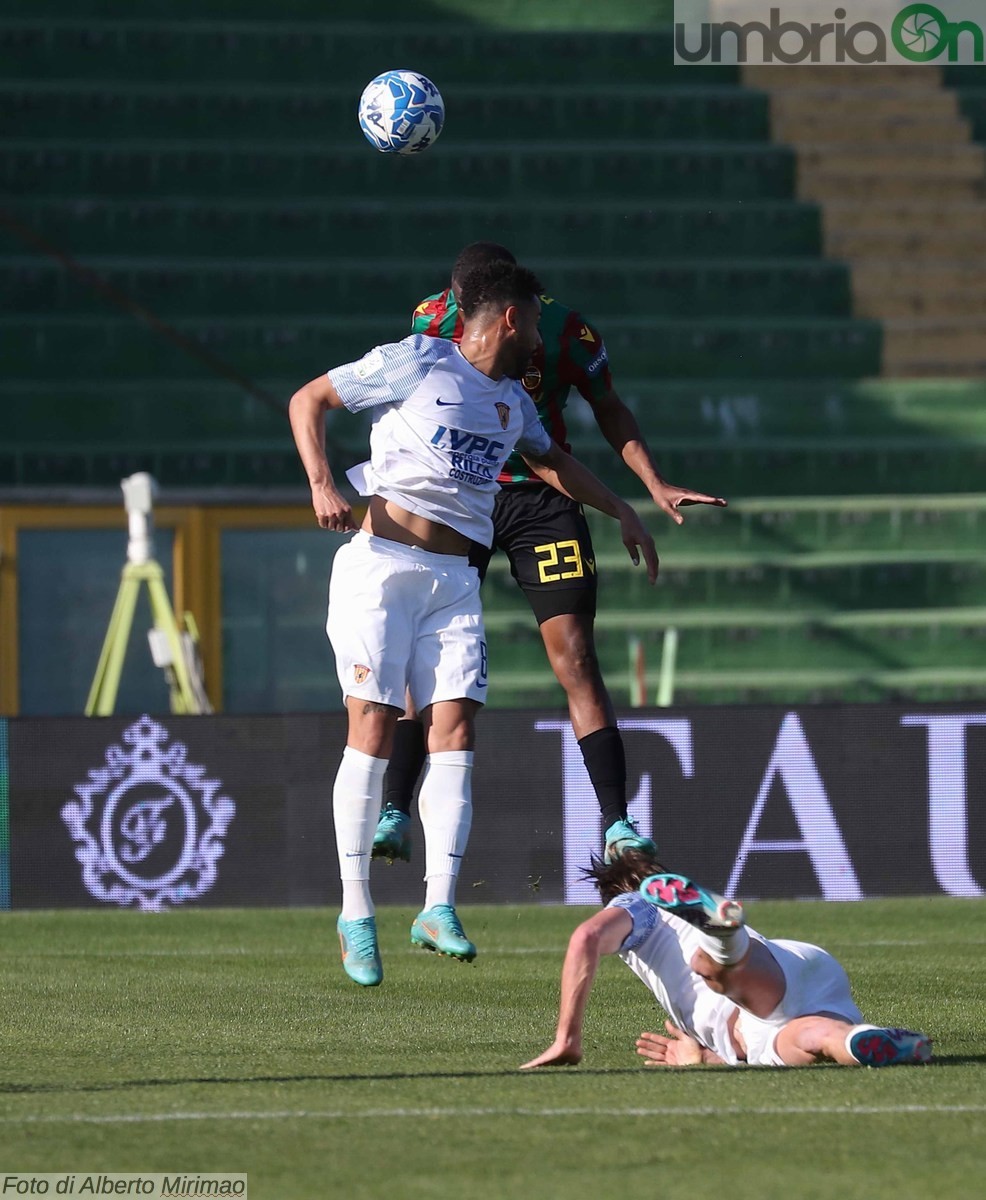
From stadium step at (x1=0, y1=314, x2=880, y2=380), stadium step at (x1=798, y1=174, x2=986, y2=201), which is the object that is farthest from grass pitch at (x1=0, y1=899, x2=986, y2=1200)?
stadium step at (x1=798, y1=174, x2=986, y2=201)

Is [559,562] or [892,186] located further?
[892,186]

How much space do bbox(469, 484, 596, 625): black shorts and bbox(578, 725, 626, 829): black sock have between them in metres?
0.43

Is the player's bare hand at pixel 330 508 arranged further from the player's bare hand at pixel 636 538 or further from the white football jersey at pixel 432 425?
the player's bare hand at pixel 636 538

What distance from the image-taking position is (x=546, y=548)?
705cm

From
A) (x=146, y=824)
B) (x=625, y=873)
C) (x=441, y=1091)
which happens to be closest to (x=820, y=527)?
(x=146, y=824)

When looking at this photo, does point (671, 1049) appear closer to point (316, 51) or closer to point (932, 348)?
point (932, 348)

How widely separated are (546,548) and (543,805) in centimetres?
448

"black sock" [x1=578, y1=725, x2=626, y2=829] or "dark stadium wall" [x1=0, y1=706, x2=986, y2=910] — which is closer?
"black sock" [x1=578, y1=725, x2=626, y2=829]

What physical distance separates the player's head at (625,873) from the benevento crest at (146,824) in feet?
18.6

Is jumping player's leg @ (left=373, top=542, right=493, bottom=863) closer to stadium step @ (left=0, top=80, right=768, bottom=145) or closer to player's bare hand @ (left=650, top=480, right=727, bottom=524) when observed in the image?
player's bare hand @ (left=650, top=480, right=727, bottom=524)

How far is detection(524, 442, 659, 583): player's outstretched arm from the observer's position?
6.59 m

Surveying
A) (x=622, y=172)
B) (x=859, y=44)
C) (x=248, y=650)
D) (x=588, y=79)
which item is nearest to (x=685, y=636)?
(x=248, y=650)

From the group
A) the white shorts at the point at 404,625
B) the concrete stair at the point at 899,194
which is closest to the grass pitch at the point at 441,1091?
the white shorts at the point at 404,625

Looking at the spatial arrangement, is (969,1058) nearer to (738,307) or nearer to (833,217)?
(738,307)
